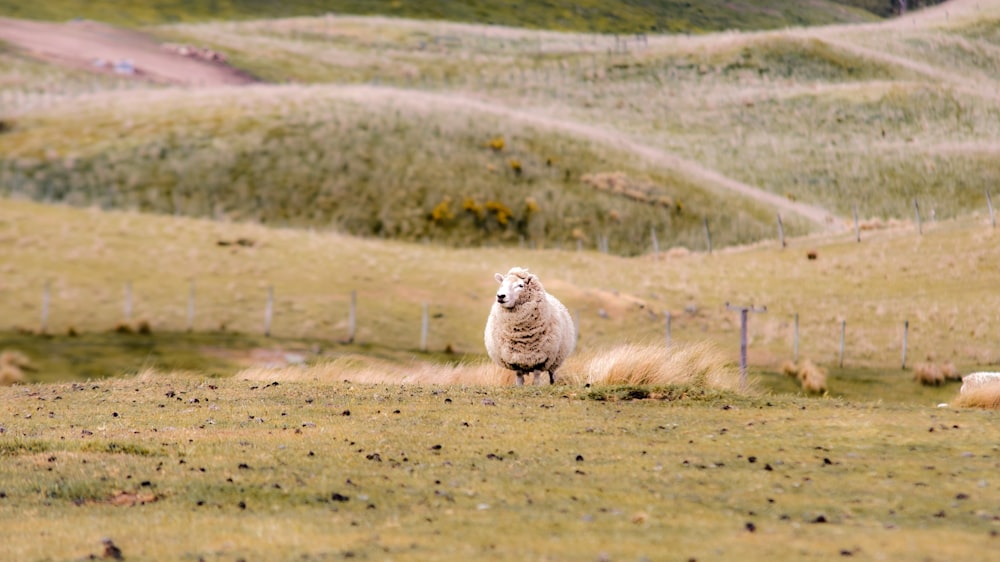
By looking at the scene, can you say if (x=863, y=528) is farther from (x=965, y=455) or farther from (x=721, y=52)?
(x=721, y=52)

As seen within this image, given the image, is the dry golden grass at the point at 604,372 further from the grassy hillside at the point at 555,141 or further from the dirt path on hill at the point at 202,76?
the dirt path on hill at the point at 202,76

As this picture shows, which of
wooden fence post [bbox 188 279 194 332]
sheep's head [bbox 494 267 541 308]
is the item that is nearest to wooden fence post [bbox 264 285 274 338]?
wooden fence post [bbox 188 279 194 332]

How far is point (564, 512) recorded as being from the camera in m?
11.4

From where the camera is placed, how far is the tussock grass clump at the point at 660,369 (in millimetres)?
20234

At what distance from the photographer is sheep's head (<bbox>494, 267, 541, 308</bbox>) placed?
2067cm

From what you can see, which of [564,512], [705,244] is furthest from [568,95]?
[564,512]

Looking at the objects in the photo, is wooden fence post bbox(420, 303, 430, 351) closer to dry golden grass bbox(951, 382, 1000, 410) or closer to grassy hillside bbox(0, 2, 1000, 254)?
dry golden grass bbox(951, 382, 1000, 410)

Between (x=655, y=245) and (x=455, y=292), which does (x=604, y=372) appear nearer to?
(x=455, y=292)

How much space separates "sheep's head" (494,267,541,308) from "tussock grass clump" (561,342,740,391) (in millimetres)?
1842

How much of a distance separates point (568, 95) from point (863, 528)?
370ft

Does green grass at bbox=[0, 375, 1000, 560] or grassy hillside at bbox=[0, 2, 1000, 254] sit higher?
grassy hillside at bbox=[0, 2, 1000, 254]

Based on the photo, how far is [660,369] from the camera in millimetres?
20344

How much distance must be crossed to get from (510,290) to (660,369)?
2.98m

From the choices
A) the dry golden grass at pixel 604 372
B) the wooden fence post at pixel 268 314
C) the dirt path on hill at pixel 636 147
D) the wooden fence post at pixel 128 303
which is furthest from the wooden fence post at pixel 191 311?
the dirt path on hill at pixel 636 147
